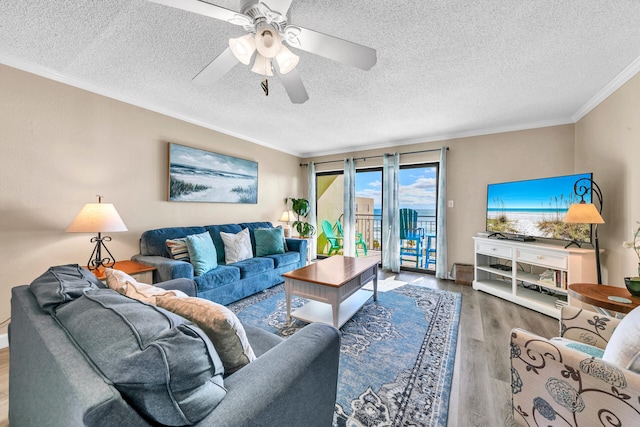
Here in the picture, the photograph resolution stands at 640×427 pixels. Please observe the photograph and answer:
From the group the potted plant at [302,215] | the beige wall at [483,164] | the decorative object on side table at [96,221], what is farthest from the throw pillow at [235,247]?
the beige wall at [483,164]

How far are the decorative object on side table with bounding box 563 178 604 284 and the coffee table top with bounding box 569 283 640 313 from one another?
1.95ft

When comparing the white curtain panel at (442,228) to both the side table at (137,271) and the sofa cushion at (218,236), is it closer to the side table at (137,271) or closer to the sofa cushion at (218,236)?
the sofa cushion at (218,236)

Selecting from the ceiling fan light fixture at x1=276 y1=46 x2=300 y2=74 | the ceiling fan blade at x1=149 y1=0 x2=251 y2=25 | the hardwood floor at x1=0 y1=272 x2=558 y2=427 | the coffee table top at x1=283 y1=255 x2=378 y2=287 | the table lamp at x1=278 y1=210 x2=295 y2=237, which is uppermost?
the ceiling fan blade at x1=149 y1=0 x2=251 y2=25

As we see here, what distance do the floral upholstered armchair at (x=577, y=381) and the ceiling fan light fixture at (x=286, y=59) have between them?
6.26 feet

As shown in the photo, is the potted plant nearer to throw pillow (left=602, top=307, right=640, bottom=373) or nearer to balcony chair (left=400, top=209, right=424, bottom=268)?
balcony chair (left=400, top=209, right=424, bottom=268)

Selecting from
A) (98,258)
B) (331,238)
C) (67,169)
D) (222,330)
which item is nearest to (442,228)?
(331,238)

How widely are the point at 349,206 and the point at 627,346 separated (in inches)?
159

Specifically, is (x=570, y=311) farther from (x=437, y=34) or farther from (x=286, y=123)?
(x=286, y=123)

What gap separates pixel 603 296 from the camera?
1770 millimetres

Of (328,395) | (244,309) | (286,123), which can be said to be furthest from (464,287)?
A: (286,123)

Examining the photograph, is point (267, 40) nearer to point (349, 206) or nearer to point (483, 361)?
point (483, 361)

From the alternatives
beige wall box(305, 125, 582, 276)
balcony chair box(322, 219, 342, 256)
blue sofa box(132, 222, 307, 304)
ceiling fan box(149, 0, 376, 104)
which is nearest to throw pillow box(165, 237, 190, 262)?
blue sofa box(132, 222, 307, 304)

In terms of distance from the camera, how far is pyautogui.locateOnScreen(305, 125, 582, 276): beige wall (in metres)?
3.32

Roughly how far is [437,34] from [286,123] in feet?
7.51
